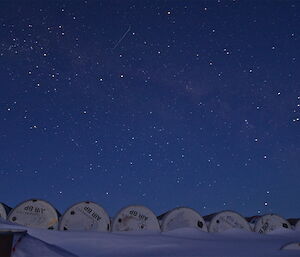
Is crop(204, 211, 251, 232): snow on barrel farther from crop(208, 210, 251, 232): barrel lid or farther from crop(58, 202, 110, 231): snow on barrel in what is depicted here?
crop(58, 202, 110, 231): snow on barrel

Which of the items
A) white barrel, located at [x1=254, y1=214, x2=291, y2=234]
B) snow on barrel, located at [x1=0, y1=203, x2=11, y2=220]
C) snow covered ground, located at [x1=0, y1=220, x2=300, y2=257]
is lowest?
snow covered ground, located at [x1=0, y1=220, x2=300, y2=257]

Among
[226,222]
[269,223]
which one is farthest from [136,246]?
[269,223]

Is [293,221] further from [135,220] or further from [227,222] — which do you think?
[135,220]

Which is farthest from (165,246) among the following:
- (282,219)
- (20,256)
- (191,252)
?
(282,219)

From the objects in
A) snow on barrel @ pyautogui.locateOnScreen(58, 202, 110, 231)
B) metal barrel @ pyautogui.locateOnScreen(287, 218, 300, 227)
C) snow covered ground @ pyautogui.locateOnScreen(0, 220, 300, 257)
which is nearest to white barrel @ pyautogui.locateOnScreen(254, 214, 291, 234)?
metal barrel @ pyautogui.locateOnScreen(287, 218, 300, 227)

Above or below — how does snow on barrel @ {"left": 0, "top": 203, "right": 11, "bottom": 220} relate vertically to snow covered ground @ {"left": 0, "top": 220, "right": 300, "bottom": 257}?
above

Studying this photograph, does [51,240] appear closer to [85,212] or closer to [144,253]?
[144,253]

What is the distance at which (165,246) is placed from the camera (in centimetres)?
500

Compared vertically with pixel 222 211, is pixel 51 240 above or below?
below

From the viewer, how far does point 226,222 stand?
854 centimetres

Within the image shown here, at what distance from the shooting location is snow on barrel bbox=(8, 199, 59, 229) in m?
7.53

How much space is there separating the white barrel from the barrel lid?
1.22ft

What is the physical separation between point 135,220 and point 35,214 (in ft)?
6.81

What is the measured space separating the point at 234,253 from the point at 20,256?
9.63 ft
